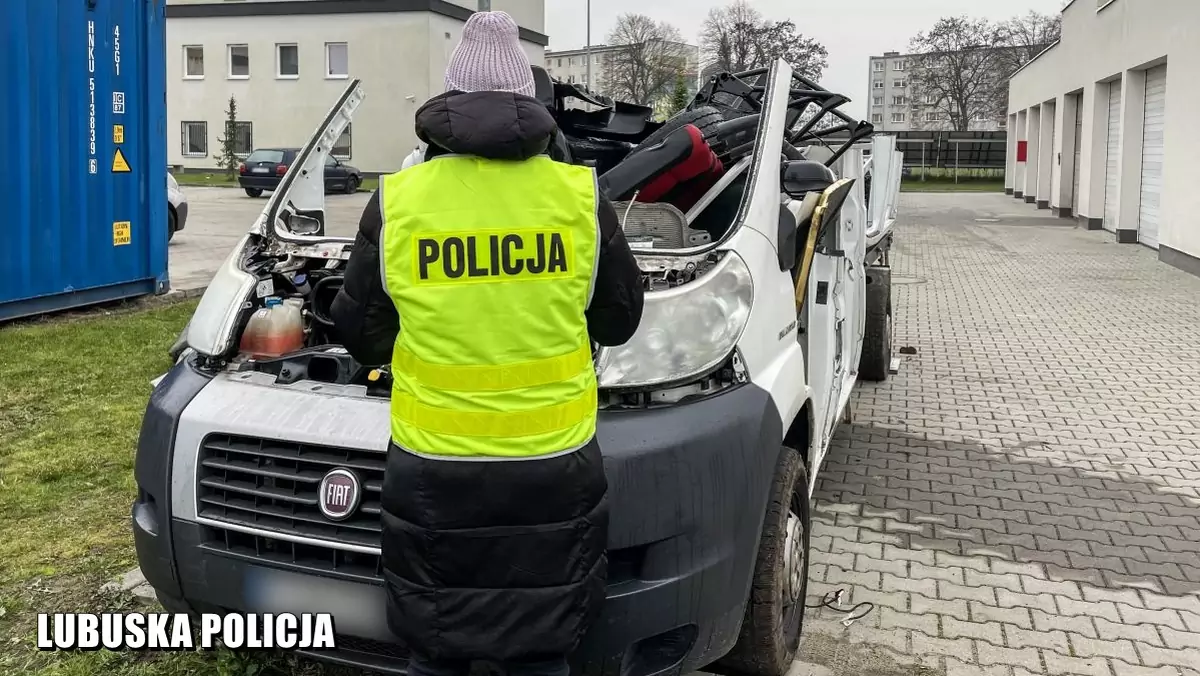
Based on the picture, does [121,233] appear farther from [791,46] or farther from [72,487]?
[791,46]

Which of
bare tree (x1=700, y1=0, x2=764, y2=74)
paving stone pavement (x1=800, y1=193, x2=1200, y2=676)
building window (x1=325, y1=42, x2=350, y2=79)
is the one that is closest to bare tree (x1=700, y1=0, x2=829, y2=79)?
bare tree (x1=700, y1=0, x2=764, y2=74)

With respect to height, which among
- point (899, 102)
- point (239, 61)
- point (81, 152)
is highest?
point (899, 102)

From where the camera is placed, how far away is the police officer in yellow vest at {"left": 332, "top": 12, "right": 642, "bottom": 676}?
2.37m

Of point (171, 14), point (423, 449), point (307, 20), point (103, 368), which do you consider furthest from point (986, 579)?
point (171, 14)

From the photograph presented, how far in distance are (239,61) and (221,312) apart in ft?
148

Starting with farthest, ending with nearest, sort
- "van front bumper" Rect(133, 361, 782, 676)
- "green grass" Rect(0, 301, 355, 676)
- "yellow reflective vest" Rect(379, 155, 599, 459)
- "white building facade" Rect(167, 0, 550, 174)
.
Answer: "white building facade" Rect(167, 0, 550, 174), "green grass" Rect(0, 301, 355, 676), "van front bumper" Rect(133, 361, 782, 676), "yellow reflective vest" Rect(379, 155, 599, 459)

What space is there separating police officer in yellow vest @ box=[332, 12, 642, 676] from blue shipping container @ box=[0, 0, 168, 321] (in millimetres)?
7824

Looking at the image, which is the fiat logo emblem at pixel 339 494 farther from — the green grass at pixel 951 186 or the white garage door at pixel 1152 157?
the green grass at pixel 951 186

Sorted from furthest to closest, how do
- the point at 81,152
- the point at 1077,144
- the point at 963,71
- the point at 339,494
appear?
the point at 963,71
the point at 1077,144
the point at 81,152
the point at 339,494

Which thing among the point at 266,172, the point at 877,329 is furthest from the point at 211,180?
the point at 877,329

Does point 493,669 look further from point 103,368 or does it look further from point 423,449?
point 103,368

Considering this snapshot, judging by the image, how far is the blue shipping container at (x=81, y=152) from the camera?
8.91 meters

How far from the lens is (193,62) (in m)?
45.7

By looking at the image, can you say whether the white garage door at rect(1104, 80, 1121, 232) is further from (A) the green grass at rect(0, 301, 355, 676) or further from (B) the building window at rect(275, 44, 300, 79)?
(B) the building window at rect(275, 44, 300, 79)
